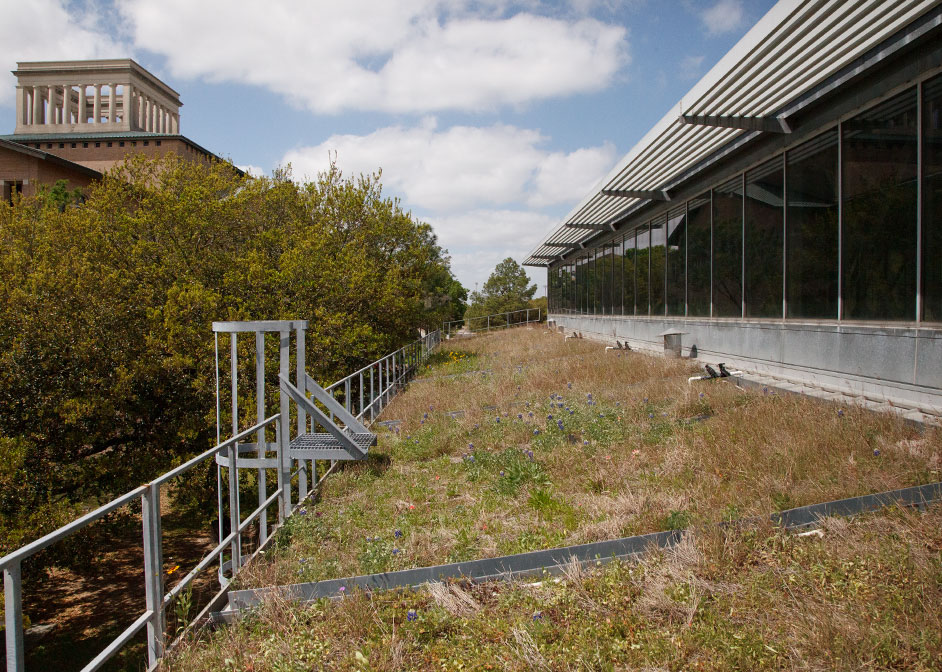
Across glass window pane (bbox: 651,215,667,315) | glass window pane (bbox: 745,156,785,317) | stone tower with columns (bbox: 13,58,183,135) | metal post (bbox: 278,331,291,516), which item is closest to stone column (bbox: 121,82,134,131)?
stone tower with columns (bbox: 13,58,183,135)

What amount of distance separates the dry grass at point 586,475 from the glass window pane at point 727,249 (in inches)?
179

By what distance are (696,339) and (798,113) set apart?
538 centimetres

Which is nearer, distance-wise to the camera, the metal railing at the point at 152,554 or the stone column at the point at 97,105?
the metal railing at the point at 152,554

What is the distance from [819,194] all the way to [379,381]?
7576mm

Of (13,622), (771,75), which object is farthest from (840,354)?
(13,622)

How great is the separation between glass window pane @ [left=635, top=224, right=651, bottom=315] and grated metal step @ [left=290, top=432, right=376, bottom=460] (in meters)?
13.7

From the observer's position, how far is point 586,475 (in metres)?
5.69

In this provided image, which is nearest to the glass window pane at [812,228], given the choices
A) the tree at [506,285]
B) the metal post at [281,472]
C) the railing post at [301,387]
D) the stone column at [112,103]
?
the railing post at [301,387]

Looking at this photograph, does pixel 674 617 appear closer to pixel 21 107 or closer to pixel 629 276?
pixel 629 276

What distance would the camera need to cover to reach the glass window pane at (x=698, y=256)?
1425cm

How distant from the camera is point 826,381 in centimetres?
876

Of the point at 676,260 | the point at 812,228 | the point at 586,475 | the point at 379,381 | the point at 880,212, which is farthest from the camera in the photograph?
the point at 676,260

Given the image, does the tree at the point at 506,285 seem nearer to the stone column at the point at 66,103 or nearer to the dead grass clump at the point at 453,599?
the dead grass clump at the point at 453,599

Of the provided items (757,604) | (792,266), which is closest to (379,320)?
(792,266)
